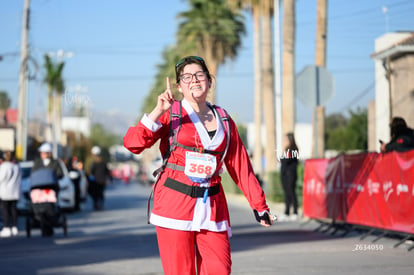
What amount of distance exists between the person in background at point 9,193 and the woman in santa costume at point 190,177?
1184cm

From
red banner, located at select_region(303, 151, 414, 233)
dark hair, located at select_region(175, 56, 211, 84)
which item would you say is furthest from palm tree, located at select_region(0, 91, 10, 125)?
dark hair, located at select_region(175, 56, 211, 84)

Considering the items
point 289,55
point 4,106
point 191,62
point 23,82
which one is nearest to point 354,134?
point 23,82

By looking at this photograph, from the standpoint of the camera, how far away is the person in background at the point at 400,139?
1221cm

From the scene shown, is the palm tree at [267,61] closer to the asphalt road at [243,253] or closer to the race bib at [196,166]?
the asphalt road at [243,253]

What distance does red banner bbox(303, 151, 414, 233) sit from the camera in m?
11.4

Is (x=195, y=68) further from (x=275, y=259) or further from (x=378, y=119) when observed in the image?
(x=378, y=119)

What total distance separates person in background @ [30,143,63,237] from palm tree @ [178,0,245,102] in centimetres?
3326

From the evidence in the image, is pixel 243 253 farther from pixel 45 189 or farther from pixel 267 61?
A: pixel 267 61

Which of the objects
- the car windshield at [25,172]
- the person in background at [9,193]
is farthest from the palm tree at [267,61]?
the person in background at [9,193]

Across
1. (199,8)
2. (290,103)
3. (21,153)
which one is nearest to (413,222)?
(290,103)

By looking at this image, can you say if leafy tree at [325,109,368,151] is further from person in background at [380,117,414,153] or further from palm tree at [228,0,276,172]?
person in background at [380,117,414,153]

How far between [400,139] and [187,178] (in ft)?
25.6

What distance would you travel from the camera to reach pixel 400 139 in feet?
40.2

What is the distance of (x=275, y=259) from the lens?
1025 centimetres
